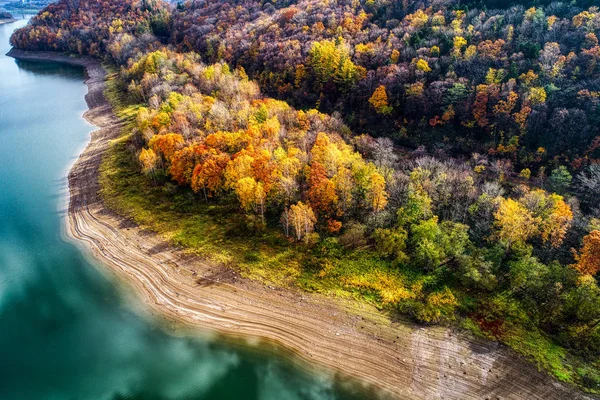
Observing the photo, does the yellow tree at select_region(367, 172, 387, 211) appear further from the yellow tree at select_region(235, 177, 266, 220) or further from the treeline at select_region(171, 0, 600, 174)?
the treeline at select_region(171, 0, 600, 174)

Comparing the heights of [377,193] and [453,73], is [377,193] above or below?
below

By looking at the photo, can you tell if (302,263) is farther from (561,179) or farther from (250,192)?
(561,179)

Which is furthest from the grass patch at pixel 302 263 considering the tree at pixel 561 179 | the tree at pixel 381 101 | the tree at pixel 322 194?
the tree at pixel 381 101

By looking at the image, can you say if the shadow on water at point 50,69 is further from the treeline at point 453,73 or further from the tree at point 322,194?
the tree at point 322,194

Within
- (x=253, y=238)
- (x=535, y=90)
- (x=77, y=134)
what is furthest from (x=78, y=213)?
(x=535, y=90)

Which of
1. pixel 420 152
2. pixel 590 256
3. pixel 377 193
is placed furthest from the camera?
pixel 420 152

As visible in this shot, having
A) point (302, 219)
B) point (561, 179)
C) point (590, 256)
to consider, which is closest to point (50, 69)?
point (302, 219)

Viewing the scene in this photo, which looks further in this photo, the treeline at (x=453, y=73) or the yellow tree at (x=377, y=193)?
the treeline at (x=453, y=73)
